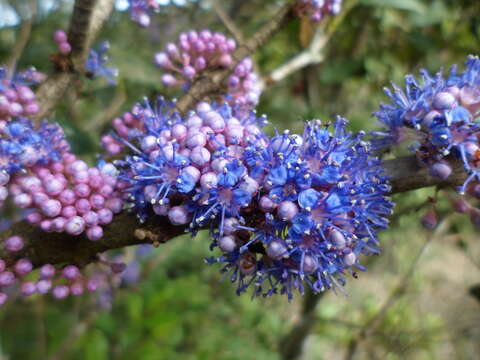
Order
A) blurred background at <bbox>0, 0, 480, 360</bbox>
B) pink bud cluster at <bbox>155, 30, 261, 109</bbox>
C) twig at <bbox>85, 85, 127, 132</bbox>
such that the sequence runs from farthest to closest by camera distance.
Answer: twig at <bbox>85, 85, 127, 132</bbox>, blurred background at <bbox>0, 0, 480, 360</bbox>, pink bud cluster at <bbox>155, 30, 261, 109</bbox>

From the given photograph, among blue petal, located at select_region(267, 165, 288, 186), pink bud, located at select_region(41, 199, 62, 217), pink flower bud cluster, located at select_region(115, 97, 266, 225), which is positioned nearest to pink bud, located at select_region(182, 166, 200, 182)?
pink flower bud cluster, located at select_region(115, 97, 266, 225)

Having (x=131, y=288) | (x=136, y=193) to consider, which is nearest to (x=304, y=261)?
(x=136, y=193)

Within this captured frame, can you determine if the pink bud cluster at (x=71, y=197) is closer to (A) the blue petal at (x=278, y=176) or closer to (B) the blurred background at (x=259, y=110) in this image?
(A) the blue petal at (x=278, y=176)

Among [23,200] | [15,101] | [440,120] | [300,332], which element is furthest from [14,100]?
[300,332]

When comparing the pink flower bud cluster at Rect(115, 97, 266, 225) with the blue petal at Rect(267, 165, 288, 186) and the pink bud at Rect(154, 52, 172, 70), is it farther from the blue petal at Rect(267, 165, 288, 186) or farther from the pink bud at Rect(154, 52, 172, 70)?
the pink bud at Rect(154, 52, 172, 70)

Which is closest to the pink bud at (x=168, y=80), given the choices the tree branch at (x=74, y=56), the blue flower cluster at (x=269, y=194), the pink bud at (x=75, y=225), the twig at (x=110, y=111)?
the tree branch at (x=74, y=56)

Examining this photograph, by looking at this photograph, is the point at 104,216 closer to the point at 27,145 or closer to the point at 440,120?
the point at 27,145
